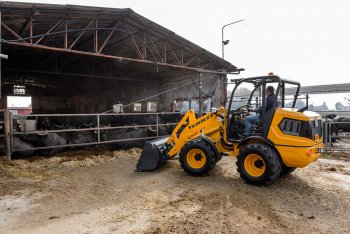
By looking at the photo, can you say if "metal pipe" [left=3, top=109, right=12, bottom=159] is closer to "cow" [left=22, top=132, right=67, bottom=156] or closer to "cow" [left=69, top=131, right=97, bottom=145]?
"cow" [left=22, top=132, right=67, bottom=156]

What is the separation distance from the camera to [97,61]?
15.3 metres

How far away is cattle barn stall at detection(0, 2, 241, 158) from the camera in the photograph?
8.86 m

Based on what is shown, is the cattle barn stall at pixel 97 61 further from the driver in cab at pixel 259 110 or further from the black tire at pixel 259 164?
the black tire at pixel 259 164

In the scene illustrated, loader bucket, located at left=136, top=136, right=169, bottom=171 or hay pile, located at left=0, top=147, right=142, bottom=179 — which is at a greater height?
loader bucket, located at left=136, top=136, right=169, bottom=171

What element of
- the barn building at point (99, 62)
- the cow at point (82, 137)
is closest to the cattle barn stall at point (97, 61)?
the barn building at point (99, 62)

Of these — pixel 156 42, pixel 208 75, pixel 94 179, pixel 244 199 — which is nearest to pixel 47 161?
pixel 94 179

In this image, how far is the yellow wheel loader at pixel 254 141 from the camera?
4926 mm

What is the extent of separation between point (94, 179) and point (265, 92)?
4.01 m

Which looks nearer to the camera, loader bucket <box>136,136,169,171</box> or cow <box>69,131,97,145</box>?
loader bucket <box>136,136,169,171</box>

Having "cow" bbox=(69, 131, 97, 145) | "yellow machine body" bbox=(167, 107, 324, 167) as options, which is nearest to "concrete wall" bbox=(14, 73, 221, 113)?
"cow" bbox=(69, 131, 97, 145)

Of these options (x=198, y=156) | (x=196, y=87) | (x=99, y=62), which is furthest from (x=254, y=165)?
(x=99, y=62)

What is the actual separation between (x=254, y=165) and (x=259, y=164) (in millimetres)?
106

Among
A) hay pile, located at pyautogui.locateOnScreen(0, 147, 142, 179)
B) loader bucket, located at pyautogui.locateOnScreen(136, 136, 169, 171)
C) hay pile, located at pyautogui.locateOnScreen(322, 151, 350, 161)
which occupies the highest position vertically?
loader bucket, located at pyautogui.locateOnScreen(136, 136, 169, 171)

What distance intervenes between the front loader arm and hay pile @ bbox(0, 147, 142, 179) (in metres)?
2.29
